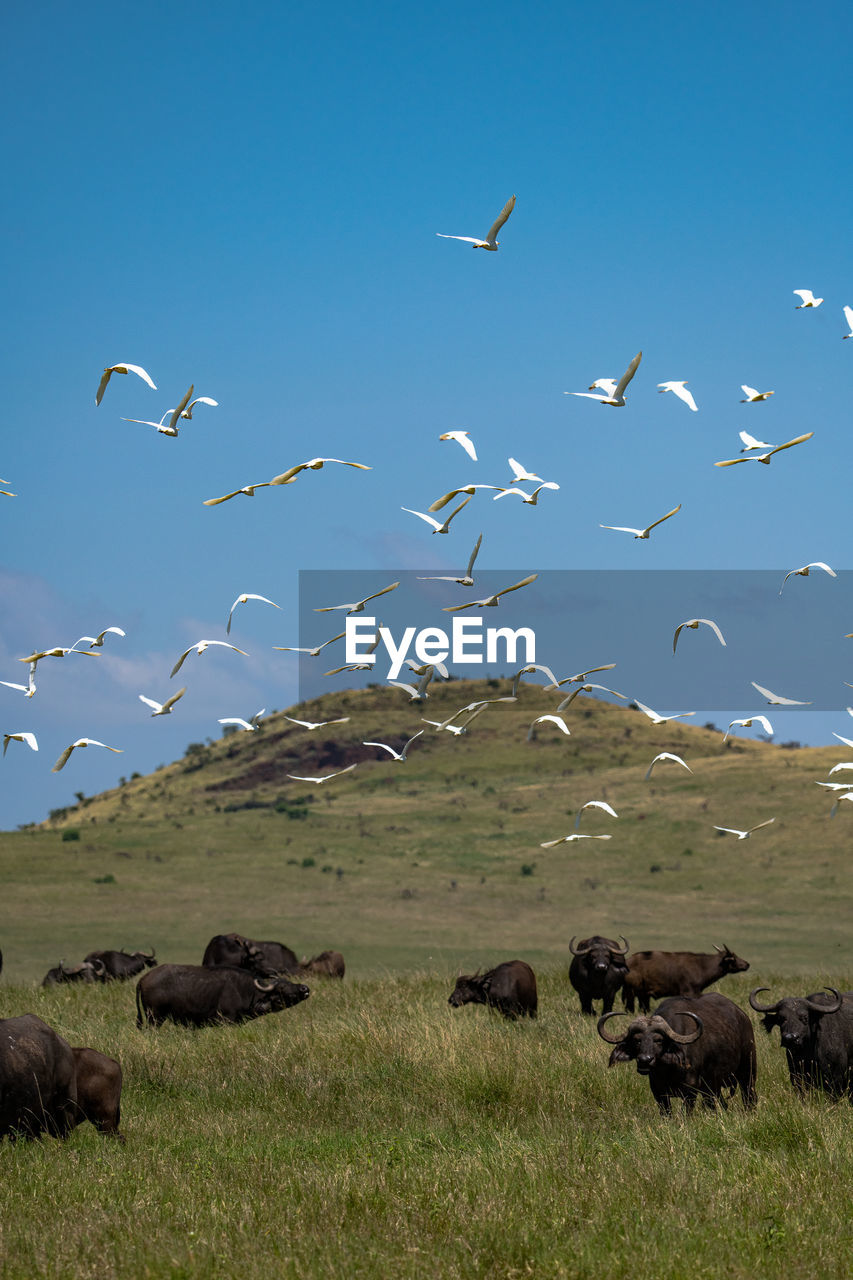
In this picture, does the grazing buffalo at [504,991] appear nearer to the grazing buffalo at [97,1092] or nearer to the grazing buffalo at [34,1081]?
the grazing buffalo at [97,1092]

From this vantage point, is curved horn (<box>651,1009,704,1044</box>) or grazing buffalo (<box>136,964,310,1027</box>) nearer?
curved horn (<box>651,1009,704,1044</box>)

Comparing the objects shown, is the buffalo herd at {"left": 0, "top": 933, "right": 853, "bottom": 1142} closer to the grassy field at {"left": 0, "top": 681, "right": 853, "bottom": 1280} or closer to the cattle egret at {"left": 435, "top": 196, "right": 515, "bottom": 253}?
the grassy field at {"left": 0, "top": 681, "right": 853, "bottom": 1280}

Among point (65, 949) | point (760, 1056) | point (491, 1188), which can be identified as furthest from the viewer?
point (65, 949)

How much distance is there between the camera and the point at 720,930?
145ft

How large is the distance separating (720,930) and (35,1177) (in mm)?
37367

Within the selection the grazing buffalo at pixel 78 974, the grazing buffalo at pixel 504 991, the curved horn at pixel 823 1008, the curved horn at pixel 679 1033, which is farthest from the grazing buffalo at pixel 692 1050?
the grazing buffalo at pixel 78 974

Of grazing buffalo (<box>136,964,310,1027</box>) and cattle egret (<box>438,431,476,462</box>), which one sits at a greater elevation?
cattle egret (<box>438,431,476,462</box>)

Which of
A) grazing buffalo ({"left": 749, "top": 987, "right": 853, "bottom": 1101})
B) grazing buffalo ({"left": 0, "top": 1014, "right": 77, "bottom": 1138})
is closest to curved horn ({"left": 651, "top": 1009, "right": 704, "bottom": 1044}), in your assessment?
grazing buffalo ({"left": 749, "top": 987, "right": 853, "bottom": 1101})

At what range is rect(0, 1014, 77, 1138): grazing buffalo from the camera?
10398 mm

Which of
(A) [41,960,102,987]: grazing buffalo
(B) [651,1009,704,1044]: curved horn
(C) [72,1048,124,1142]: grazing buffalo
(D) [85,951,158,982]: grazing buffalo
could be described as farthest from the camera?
(D) [85,951,158,982]: grazing buffalo

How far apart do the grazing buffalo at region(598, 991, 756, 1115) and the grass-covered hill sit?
54.2 feet

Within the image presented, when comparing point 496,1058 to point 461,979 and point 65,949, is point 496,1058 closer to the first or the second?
point 461,979

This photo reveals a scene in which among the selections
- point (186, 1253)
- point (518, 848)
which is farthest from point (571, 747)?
point (186, 1253)

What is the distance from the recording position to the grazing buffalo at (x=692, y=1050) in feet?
35.6
